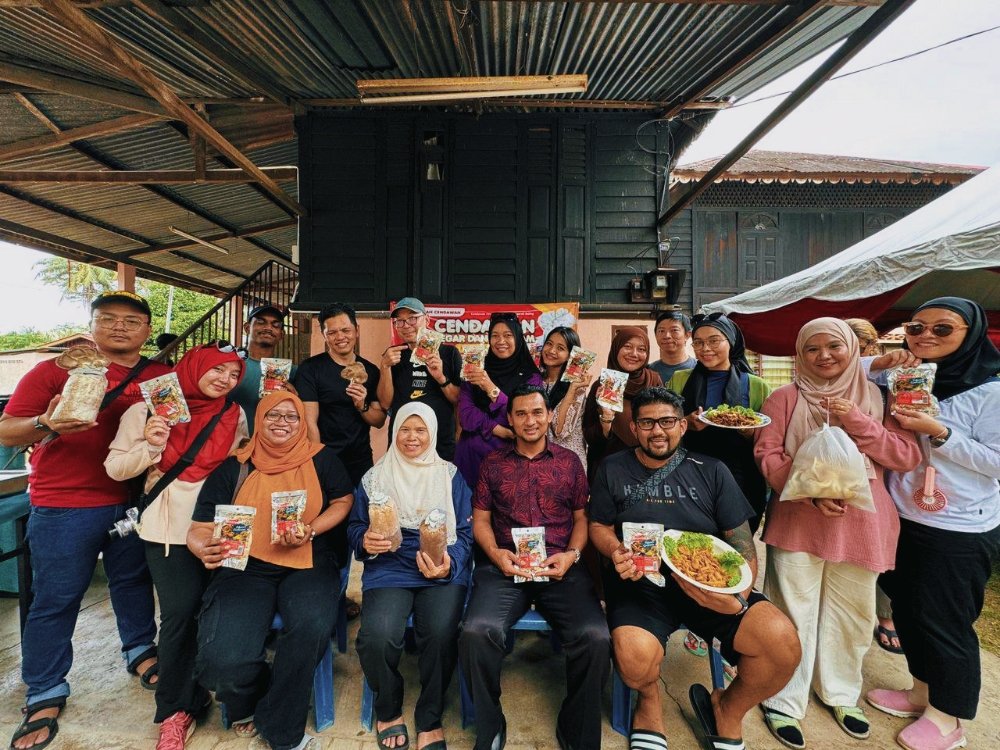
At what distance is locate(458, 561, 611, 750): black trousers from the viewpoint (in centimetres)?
202

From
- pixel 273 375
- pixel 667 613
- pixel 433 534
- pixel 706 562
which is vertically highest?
pixel 273 375

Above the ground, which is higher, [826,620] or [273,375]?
[273,375]

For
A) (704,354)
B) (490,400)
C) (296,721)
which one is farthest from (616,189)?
(296,721)

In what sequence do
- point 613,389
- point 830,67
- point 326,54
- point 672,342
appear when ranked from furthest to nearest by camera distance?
1. point 326,54
2. point 830,67
3. point 672,342
4. point 613,389

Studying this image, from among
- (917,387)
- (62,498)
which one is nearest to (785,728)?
(917,387)

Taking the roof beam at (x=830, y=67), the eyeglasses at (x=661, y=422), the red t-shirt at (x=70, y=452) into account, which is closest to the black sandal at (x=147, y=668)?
the red t-shirt at (x=70, y=452)

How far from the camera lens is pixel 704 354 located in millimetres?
2725

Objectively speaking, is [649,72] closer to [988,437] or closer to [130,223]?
[988,437]

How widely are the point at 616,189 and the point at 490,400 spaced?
4.11 metres

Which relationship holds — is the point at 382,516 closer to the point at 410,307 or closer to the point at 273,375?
the point at 273,375

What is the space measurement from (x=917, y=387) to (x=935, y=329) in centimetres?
33

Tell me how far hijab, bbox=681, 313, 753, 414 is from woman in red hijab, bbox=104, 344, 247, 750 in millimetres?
2640

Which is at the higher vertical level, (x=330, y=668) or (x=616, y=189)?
(x=616, y=189)

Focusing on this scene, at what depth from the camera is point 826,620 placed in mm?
2340
